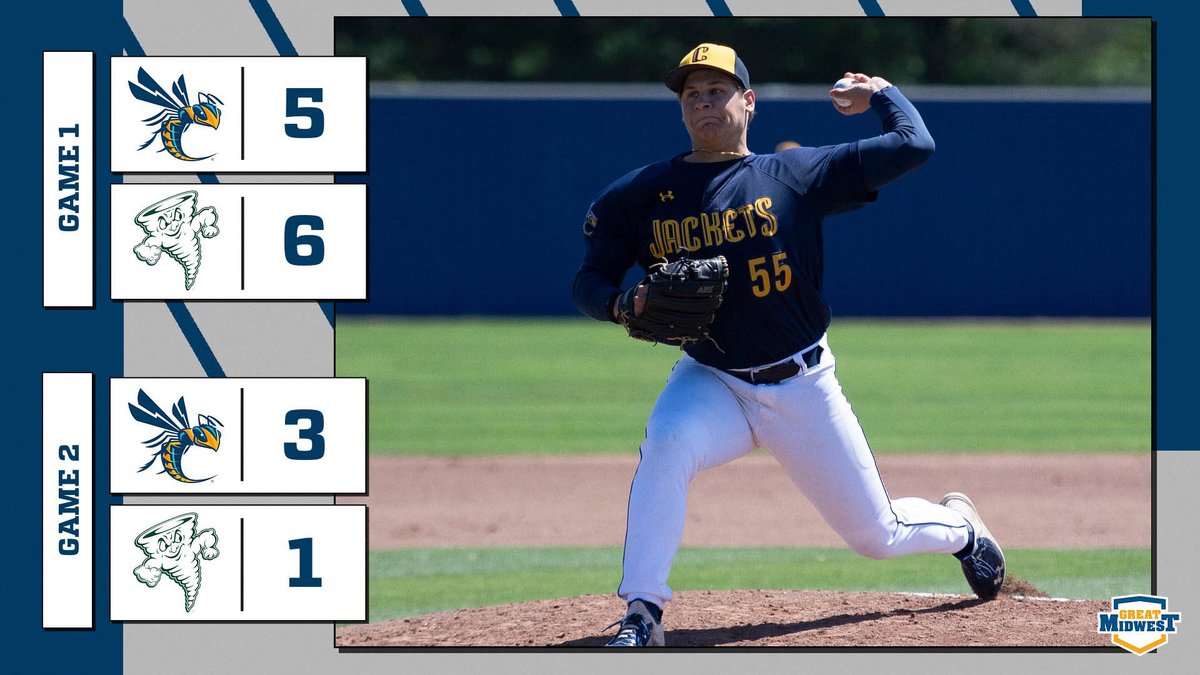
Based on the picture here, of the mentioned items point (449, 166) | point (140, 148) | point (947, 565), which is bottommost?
point (947, 565)

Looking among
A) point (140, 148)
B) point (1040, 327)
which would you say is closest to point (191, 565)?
point (140, 148)

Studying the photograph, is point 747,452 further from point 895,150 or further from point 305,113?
point 305,113

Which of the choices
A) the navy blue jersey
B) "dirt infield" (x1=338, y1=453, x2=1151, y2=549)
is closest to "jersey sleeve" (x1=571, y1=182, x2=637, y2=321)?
the navy blue jersey

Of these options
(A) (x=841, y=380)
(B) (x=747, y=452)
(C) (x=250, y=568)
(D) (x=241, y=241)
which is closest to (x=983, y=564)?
(B) (x=747, y=452)

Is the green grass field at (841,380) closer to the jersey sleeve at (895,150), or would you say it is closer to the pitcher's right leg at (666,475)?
the pitcher's right leg at (666,475)

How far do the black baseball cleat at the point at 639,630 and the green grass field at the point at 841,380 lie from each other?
6177 mm

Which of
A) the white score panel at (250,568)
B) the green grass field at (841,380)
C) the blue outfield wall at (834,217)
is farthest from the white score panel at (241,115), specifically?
the blue outfield wall at (834,217)

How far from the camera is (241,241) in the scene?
397 cm

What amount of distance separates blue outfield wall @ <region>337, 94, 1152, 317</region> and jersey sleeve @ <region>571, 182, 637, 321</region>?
13833mm

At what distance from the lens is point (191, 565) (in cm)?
395

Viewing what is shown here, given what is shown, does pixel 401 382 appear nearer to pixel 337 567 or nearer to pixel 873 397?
pixel 873 397

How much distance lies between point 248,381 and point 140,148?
2.27 ft

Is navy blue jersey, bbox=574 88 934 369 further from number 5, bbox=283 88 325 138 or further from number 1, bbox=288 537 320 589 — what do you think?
number 1, bbox=288 537 320 589

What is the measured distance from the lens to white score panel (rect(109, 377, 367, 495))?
3.90 m
